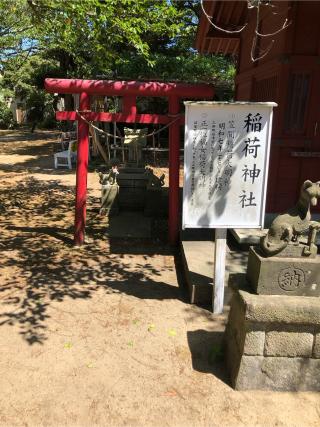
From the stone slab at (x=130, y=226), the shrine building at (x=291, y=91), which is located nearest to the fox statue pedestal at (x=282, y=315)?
the shrine building at (x=291, y=91)

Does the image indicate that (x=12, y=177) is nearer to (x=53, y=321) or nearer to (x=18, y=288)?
(x=18, y=288)

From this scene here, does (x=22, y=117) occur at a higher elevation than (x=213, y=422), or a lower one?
higher

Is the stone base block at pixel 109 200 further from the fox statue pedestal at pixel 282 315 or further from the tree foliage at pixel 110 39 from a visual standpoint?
the fox statue pedestal at pixel 282 315

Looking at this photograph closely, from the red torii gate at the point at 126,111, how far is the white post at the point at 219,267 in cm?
279

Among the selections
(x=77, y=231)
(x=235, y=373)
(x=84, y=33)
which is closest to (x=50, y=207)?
(x=77, y=231)

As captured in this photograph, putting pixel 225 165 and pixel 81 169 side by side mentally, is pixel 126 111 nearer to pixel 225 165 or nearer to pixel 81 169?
pixel 81 169

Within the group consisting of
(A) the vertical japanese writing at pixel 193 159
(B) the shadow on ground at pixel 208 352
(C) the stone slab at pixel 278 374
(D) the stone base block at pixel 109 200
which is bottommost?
(B) the shadow on ground at pixel 208 352

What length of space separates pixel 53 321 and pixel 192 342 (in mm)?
1786

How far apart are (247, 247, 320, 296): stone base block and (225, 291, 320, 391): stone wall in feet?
0.28

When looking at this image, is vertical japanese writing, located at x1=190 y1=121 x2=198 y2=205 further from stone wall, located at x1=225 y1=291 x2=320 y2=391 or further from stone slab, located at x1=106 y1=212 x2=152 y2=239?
stone slab, located at x1=106 y1=212 x2=152 y2=239

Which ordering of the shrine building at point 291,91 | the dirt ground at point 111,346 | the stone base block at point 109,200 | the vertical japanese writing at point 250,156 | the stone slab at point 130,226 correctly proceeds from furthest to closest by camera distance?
the stone base block at point 109,200, the stone slab at point 130,226, the shrine building at point 291,91, the vertical japanese writing at point 250,156, the dirt ground at point 111,346

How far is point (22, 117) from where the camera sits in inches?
1649

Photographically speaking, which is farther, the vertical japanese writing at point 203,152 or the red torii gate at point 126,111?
the red torii gate at point 126,111

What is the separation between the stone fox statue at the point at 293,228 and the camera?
395 cm
